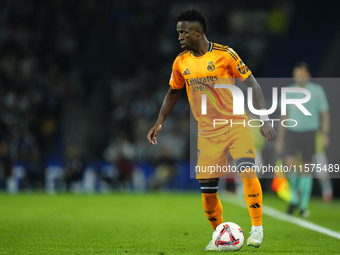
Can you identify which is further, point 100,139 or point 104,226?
point 100,139

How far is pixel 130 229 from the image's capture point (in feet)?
21.8

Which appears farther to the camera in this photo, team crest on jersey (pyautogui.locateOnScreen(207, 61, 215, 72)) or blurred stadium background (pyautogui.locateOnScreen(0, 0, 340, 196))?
blurred stadium background (pyautogui.locateOnScreen(0, 0, 340, 196))

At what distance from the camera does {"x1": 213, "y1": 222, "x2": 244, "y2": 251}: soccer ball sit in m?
4.59

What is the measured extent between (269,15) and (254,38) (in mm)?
1240

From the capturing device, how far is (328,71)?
1323 cm

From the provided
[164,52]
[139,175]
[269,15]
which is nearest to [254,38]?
[269,15]

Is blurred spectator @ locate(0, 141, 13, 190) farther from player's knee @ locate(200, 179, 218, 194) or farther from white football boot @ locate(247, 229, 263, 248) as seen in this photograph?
white football boot @ locate(247, 229, 263, 248)

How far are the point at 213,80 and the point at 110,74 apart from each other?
1298cm

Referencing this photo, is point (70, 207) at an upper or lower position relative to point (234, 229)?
lower

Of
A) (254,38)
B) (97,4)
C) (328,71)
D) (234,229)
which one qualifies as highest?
(97,4)

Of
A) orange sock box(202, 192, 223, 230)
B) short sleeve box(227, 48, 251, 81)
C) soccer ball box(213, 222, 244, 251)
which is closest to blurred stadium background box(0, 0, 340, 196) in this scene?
orange sock box(202, 192, 223, 230)

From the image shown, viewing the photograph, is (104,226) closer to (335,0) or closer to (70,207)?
(70,207)

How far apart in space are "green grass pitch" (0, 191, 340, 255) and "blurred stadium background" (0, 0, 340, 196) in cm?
377

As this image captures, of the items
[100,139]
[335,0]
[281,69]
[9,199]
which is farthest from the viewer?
[335,0]
